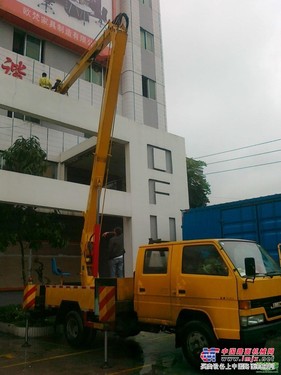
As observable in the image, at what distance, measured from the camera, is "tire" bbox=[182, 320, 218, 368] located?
19.2 ft

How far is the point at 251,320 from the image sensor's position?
563 centimetres

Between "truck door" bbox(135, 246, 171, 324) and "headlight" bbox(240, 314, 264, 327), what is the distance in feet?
4.71

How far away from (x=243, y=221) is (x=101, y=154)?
179 inches

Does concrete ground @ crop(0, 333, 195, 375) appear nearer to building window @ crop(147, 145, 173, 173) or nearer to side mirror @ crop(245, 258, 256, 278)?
side mirror @ crop(245, 258, 256, 278)

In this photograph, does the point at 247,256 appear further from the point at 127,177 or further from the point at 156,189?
the point at 156,189

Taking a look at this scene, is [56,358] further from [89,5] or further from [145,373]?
[89,5]

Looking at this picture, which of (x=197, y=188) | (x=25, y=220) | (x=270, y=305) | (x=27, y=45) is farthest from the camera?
(x=197, y=188)

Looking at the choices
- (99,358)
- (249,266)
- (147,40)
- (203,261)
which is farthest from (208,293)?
(147,40)

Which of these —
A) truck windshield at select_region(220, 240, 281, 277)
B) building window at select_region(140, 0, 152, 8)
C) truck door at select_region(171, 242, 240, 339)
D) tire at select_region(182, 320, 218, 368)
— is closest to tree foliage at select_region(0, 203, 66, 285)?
truck door at select_region(171, 242, 240, 339)

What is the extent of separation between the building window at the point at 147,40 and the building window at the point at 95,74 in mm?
4841

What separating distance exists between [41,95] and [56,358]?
30.3 ft

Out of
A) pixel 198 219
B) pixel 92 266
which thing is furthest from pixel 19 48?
pixel 92 266

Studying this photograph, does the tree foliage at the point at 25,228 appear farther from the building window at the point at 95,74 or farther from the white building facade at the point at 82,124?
the building window at the point at 95,74

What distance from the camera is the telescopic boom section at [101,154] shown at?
29.3 feet
